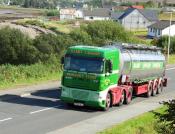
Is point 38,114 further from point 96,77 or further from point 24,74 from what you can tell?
point 24,74

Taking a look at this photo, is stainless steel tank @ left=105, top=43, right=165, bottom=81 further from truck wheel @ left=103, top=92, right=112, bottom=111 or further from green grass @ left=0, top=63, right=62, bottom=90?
green grass @ left=0, top=63, right=62, bottom=90

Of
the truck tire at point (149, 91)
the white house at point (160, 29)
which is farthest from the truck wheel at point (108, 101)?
the white house at point (160, 29)

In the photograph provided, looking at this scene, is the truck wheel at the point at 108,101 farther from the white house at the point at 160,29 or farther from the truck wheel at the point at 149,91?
the white house at the point at 160,29

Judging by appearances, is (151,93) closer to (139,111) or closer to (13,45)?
(139,111)

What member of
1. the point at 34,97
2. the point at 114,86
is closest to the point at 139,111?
the point at 114,86

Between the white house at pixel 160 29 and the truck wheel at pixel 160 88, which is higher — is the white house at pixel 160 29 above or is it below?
below

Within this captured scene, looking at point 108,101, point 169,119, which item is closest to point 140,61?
point 108,101

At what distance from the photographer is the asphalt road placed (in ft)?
69.6

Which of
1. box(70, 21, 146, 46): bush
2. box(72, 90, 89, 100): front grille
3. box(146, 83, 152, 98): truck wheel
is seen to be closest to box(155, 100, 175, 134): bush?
box(72, 90, 89, 100): front grille

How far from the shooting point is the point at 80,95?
26.0 metres

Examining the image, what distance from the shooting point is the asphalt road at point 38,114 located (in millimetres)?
21203

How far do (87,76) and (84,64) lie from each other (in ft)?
1.92

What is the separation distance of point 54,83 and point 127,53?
7781 millimetres

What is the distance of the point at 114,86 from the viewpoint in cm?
2728
